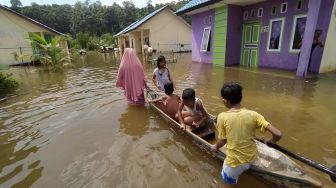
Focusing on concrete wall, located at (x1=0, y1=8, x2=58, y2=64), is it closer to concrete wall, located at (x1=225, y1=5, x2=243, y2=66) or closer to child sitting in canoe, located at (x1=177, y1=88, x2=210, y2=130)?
concrete wall, located at (x1=225, y1=5, x2=243, y2=66)

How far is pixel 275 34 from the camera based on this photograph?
10.6 m

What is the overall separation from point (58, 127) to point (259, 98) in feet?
19.1

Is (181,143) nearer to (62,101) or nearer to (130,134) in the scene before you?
(130,134)

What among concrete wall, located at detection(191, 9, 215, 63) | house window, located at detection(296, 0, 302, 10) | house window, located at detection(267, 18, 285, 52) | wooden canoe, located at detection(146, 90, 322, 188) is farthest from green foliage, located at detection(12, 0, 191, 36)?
wooden canoe, located at detection(146, 90, 322, 188)

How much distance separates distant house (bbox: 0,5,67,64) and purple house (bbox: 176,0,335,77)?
44.5 feet

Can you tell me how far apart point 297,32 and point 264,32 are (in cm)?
181

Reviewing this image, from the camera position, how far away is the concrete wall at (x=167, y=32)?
26.1m

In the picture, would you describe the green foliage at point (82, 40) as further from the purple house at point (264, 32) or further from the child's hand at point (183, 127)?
the child's hand at point (183, 127)

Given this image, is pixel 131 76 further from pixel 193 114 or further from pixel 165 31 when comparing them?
pixel 165 31

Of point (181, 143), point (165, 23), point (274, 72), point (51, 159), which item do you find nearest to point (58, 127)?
point (51, 159)

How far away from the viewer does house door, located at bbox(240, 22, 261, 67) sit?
11.7 meters

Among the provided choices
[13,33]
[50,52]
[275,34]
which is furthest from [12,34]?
[275,34]

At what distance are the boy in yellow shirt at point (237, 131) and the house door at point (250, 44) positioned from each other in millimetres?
10566

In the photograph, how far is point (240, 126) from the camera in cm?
230
